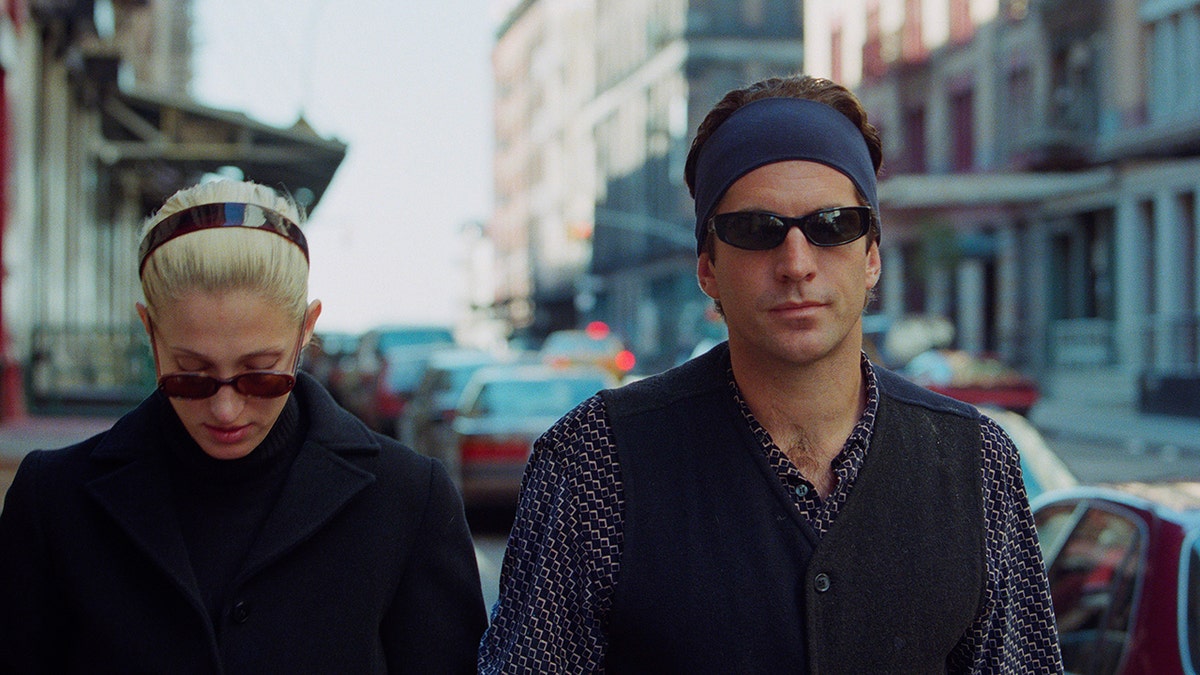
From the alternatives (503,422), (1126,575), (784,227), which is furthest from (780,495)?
(503,422)

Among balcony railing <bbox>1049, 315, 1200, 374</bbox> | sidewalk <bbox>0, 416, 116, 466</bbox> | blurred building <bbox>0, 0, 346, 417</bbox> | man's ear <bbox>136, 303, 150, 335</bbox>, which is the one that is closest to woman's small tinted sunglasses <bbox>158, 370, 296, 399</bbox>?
man's ear <bbox>136, 303, 150, 335</bbox>

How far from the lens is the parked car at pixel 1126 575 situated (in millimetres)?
4496

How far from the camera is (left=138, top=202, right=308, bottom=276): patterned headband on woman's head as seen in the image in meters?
2.59

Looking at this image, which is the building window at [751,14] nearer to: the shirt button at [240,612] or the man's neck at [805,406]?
the man's neck at [805,406]

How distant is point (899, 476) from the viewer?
2.68 m

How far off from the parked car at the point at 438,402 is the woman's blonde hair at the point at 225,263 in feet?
38.6

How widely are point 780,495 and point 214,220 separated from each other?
3.62 feet

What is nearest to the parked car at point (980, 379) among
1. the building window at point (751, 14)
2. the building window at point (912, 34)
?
the building window at point (912, 34)

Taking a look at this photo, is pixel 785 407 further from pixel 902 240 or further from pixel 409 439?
pixel 902 240

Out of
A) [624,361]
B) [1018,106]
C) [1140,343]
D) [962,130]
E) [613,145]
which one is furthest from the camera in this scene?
[613,145]

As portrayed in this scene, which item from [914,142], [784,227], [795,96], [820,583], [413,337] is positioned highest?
[914,142]

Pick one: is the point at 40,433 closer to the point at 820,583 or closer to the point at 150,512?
the point at 150,512

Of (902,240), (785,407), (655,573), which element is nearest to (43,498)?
(655,573)

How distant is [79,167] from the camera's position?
19.4 meters
